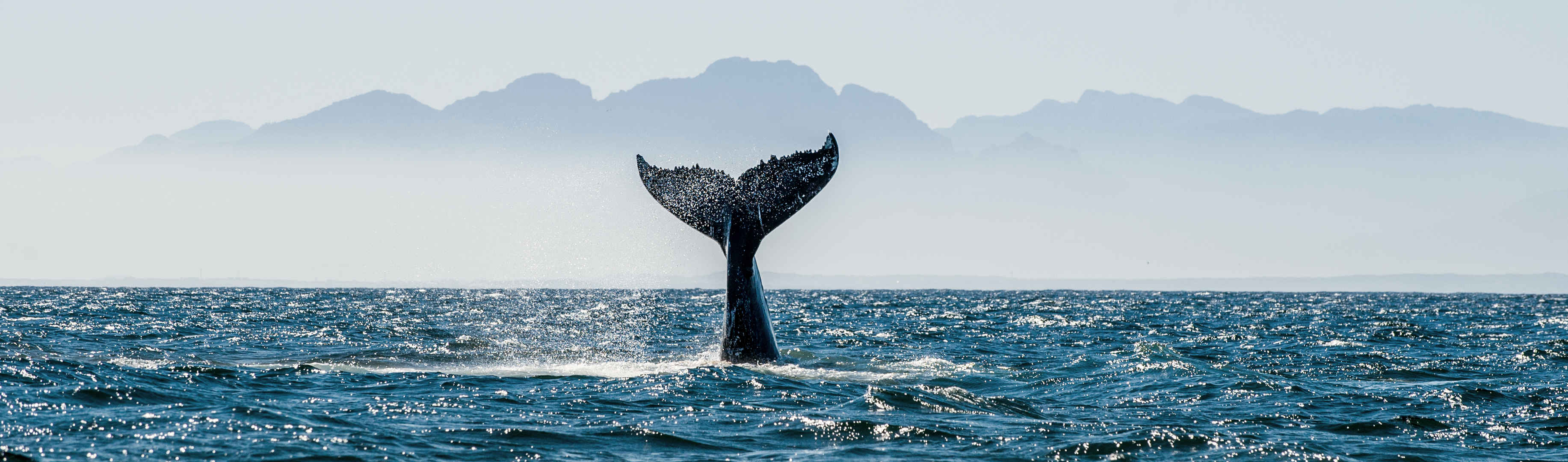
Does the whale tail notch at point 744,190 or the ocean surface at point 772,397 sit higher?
the whale tail notch at point 744,190

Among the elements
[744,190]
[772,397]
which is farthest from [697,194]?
[772,397]

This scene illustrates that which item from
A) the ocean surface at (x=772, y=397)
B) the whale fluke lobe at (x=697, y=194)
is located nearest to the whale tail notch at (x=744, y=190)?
the whale fluke lobe at (x=697, y=194)

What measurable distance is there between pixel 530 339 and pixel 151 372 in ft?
37.1

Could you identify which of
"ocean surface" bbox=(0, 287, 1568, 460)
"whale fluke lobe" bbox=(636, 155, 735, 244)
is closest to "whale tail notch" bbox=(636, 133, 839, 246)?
"whale fluke lobe" bbox=(636, 155, 735, 244)

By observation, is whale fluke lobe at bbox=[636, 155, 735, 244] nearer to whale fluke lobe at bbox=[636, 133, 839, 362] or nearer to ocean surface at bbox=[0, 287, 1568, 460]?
whale fluke lobe at bbox=[636, 133, 839, 362]

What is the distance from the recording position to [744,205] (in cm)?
1541

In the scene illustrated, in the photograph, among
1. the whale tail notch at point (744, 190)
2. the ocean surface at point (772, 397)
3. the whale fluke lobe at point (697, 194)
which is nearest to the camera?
the ocean surface at point (772, 397)

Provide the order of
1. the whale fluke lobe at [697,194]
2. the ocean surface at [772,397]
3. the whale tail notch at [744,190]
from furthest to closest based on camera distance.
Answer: the whale fluke lobe at [697,194]
the whale tail notch at [744,190]
the ocean surface at [772,397]

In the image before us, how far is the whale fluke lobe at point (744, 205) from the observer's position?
15.0 metres

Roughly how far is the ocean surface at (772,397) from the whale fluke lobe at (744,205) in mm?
668

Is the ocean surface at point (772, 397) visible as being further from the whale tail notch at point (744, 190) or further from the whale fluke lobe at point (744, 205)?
the whale tail notch at point (744, 190)

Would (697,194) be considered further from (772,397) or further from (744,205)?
(772,397)

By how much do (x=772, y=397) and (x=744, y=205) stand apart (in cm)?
346

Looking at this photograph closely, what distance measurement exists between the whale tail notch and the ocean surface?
5.91 ft
